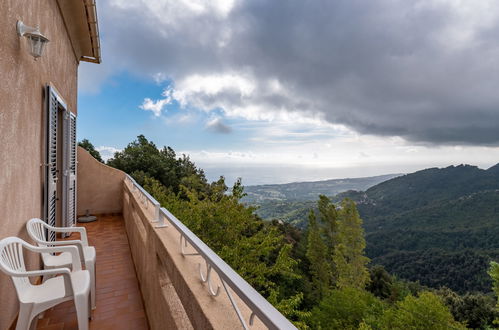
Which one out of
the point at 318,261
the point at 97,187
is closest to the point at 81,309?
the point at 97,187

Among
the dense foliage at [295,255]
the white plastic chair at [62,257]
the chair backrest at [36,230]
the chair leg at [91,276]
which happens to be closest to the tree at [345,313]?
the dense foliage at [295,255]

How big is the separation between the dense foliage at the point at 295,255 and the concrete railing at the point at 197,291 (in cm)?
424

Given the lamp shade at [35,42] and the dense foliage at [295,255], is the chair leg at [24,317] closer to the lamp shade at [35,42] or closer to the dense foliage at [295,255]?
the lamp shade at [35,42]

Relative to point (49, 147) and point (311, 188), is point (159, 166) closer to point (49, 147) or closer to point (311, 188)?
point (49, 147)

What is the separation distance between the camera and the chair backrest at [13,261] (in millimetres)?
1506

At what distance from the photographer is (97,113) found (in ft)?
34.9

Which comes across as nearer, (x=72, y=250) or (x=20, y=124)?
(x=72, y=250)

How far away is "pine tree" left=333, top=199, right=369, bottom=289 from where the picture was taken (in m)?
23.3

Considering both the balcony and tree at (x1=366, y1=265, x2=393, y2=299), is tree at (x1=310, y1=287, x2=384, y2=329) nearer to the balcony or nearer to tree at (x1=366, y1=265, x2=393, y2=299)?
tree at (x1=366, y1=265, x2=393, y2=299)

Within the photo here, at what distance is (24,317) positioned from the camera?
1549 mm

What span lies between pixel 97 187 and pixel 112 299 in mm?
4639


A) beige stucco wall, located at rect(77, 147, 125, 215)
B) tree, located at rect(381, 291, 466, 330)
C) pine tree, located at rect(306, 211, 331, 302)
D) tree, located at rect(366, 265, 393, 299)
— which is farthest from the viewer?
tree, located at rect(366, 265, 393, 299)

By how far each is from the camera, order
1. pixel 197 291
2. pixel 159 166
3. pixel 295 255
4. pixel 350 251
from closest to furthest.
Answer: pixel 197 291, pixel 159 166, pixel 350 251, pixel 295 255

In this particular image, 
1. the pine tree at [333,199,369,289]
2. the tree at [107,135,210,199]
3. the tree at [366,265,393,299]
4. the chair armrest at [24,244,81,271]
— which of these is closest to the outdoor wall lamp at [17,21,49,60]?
the chair armrest at [24,244,81,271]
